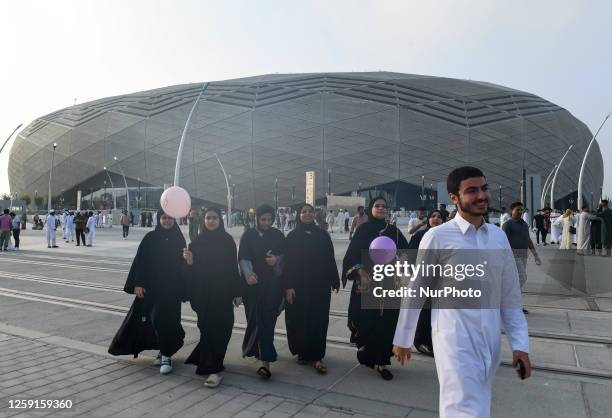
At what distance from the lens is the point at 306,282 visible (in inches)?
172

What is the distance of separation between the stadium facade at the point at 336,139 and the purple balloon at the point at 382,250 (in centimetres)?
5475

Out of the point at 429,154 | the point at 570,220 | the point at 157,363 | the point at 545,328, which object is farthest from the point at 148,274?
the point at 429,154

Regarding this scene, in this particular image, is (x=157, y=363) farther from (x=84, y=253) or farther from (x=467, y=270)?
(x=84, y=253)

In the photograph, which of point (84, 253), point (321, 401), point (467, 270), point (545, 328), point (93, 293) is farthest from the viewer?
point (84, 253)

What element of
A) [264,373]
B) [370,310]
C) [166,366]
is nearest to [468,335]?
[370,310]

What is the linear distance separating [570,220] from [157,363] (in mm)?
16584

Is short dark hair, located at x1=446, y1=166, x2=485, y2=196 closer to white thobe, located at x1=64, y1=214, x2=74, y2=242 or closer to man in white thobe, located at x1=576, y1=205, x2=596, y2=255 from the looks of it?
man in white thobe, located at x1=576, y1=205, x2=596, y2=255

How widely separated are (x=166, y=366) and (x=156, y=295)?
0.70 m

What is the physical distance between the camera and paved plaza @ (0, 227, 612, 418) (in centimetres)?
323

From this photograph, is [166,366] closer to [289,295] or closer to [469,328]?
[289,295]

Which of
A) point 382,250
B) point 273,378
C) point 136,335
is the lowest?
point 273,378

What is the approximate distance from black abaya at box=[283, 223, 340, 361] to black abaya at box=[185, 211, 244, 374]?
0.58m

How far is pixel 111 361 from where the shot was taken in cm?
435

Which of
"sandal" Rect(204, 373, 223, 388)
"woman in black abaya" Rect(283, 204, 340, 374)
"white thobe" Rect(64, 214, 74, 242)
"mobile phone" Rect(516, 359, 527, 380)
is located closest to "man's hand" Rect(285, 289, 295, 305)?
"woman in black abaya" Rect(283, 204, 340, 374)
